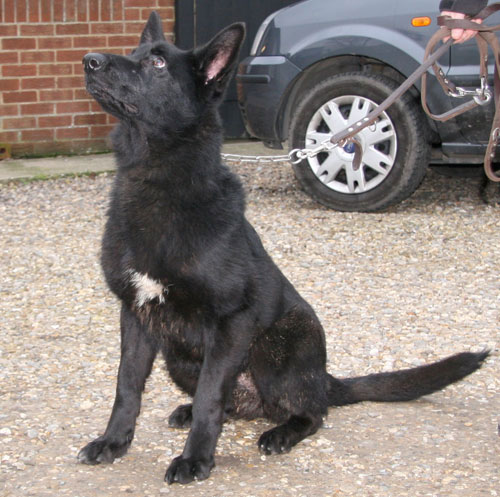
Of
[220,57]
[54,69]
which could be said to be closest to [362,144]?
[220,57]

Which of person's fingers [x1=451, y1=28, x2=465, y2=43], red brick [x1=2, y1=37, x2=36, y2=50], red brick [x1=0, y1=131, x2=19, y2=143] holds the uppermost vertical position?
person's fingers [x1=451, y1=28, x2=465, y2=43]

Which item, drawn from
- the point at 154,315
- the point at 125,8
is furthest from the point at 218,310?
the point at 125,8

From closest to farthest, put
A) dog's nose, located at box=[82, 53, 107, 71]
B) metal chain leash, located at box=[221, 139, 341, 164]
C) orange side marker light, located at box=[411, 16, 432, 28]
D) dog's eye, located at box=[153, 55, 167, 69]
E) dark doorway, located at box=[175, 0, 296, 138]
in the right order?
dog's nose, located at box=[82, 53, 107, 71] < dog's eye, located at box=[153, 55, 167, 69] < metal chain leash, located at box=[221, 139, 341, 164] < orange side marker light, located at box=[411, 16, 432, 28] < dark doorway, located at box=[175, 0, 296, 138]

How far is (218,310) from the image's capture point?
3.36 meters

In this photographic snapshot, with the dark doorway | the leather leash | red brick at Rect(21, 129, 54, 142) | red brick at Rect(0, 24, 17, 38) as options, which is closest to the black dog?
the leather leash

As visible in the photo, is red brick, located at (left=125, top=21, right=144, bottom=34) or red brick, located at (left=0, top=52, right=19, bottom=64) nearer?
red brick, located at (left=0, top=52, right=19, bottom=64)

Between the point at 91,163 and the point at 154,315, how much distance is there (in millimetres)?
5914

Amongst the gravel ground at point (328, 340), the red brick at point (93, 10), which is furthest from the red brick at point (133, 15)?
the gravel ground at point (328, 340)

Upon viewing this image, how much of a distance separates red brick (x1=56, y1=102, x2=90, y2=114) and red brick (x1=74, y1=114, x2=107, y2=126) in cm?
6

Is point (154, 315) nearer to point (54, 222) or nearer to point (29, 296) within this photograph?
point (29, 296)

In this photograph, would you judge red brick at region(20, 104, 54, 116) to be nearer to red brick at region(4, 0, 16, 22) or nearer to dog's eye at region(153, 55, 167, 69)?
red brick at region(4, 0, 16, 22)

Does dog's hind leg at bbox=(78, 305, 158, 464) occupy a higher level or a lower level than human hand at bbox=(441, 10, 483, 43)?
lower

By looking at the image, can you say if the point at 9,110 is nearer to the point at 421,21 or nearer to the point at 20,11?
the point at 20,11

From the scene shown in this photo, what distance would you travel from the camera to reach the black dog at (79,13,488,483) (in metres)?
3.38
